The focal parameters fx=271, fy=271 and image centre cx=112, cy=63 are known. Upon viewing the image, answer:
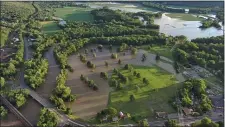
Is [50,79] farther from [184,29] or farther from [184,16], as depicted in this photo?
[184,16]

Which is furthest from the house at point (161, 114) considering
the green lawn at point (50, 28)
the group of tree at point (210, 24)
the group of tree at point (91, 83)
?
the group of tree at point (210, 24)

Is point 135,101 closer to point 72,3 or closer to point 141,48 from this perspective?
point 141,48

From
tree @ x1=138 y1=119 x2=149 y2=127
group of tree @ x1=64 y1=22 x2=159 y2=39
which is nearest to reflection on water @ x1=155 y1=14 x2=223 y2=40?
group of tree @ x1=64 y1=22 x2=159 y2=39

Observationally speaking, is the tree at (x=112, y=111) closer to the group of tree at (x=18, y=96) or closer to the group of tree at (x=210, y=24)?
the group of tree at (x=18, y=96)

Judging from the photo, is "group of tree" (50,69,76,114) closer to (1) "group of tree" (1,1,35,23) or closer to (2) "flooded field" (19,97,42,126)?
(2) "flooded field" (19,97,42,126)

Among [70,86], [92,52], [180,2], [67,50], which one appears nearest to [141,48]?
[92,52]

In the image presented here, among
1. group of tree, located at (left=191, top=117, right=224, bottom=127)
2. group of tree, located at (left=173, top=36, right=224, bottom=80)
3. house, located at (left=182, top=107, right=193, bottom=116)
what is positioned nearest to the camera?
group of tree, located at (left=191, top=117, right=224, bottom=127)
